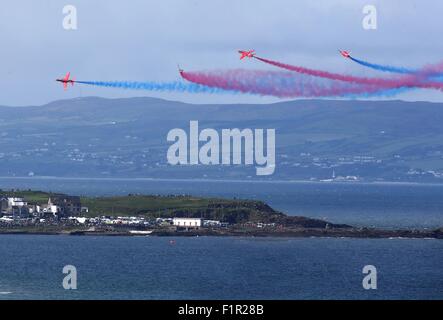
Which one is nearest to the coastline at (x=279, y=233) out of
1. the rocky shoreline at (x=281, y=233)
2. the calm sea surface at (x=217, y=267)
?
the rocky shoreline at (x=281, y=233)

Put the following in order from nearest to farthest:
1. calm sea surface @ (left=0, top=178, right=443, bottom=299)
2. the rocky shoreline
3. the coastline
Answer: calm sea surface @ (left=0, top=178, right=443, bottom=299)
the coastline
the rocky shoreline

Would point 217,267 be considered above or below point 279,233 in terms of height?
below

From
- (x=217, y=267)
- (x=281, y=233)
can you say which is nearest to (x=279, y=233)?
(x=281, y=233)

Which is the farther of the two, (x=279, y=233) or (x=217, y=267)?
(x=279, y=233)

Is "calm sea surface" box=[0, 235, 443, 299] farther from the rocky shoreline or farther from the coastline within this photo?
the rocky shoreline

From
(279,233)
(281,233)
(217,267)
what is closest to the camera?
(217,267)

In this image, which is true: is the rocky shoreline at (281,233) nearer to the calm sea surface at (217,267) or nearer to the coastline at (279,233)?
the coastline at (279,233)

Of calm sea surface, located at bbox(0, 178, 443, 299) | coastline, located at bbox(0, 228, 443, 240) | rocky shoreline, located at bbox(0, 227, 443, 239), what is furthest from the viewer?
rocky shoreline, located at bbox(0, 227, 443, 239)

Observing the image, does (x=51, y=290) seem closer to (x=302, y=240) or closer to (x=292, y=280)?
(x=292, y=280)

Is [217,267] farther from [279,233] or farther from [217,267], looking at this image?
[279,233]

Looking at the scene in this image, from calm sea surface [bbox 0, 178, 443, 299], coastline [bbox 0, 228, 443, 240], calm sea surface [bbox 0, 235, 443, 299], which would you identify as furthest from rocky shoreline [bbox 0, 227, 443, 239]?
calm sea surface [bbox 0, 235, 443, 299]
